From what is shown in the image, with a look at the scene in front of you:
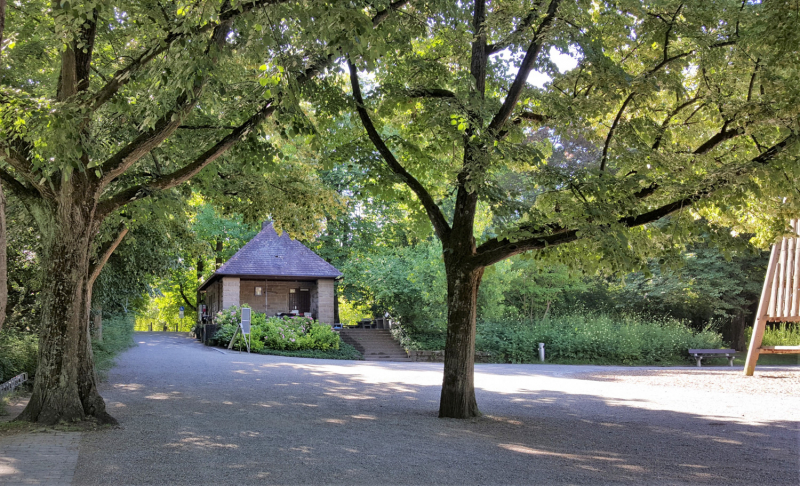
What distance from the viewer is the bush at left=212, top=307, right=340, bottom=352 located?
2566 cm

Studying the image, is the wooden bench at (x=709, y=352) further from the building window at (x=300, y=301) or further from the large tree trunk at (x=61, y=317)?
the large tree trunk at (x=61, y=317)

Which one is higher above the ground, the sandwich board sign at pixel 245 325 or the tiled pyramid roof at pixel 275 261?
the tiled pyramid roof at pixel 275 261

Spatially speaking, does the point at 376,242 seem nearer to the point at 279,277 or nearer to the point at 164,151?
the point at 279,277

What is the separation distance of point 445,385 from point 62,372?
Answer: 581 cm

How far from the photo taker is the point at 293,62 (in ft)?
25.9

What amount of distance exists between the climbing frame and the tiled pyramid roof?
20.5 m

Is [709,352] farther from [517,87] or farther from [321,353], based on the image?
[517,87]

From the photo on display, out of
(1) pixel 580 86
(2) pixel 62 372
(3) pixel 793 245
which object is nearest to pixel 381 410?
(2) pixel 62 372

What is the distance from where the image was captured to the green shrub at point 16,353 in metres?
12.0

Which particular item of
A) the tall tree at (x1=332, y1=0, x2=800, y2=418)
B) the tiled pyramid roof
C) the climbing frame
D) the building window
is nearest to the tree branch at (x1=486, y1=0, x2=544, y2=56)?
the tall tree at (x1=332, y1=0, x2=800, y2=418)

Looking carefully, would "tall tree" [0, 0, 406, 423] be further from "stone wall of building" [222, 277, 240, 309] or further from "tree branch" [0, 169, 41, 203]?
"stone wall of building" [222, 277, 240, 309]

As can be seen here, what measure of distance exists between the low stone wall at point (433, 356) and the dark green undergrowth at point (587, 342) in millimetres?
319

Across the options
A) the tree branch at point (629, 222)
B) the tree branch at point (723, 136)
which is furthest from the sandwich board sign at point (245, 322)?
the tree branch at point (723, 136)

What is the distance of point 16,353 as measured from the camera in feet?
41.5
